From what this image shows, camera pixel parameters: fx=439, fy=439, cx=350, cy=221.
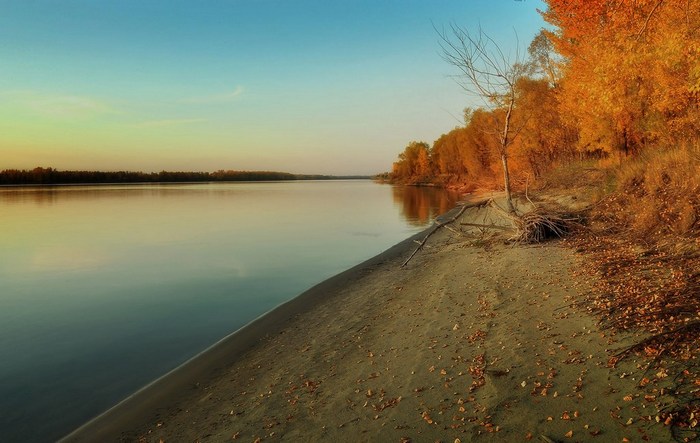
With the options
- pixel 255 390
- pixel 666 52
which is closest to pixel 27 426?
pixel 255 390

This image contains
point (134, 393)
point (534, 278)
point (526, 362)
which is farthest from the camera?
point (534, 278)

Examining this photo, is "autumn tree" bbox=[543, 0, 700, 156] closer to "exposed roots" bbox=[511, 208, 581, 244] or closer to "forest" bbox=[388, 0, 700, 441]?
"forest" bbox=[388, 0, 700, 441]

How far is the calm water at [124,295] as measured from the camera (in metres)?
7.85

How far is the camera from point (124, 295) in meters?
14.3

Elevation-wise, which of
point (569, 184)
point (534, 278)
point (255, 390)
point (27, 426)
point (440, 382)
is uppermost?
point (569, 184)

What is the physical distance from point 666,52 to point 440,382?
958 cm

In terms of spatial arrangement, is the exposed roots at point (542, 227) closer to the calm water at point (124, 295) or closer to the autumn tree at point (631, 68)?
the autumn tree at point (631, 68)

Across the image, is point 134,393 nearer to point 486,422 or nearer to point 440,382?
point 440,382

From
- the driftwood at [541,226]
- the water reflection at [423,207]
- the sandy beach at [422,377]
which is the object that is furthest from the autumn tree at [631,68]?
the water reflection at [423,207]

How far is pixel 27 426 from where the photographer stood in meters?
6.61

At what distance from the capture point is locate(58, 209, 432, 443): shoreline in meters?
6.44

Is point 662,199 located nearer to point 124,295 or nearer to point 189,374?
point 189,374

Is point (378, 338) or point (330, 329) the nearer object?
point (378, 338)

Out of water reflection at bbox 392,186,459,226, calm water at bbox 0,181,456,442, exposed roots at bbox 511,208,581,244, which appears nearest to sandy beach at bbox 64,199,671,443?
calm water at bbox 0,181,456,442
